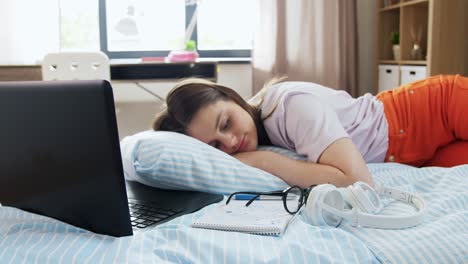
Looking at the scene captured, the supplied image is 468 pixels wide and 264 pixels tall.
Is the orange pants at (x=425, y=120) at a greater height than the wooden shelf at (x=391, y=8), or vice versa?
the wooden shelf at (x=391, y=8)

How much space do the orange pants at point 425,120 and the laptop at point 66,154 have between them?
3.04 feet

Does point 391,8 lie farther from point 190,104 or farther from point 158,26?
point 190,104

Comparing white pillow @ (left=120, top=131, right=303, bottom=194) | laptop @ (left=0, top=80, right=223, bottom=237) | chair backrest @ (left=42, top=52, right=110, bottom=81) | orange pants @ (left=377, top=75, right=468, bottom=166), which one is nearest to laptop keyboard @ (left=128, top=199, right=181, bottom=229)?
laptop @ (left=0, top=80, right=223, bottom=237)

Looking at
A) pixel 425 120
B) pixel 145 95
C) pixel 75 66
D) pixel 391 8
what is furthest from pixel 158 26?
pixel 425 120

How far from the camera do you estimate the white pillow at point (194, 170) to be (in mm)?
1040

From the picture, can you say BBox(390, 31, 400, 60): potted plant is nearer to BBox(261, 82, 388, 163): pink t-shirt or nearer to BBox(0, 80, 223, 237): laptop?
BBox(261, 82, 388, 163): pink t-shirt

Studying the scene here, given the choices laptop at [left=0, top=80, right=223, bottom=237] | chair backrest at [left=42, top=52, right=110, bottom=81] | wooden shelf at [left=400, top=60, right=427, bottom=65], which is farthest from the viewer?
wooden shelf at [left=400, top=60, right=427, bottom=65]

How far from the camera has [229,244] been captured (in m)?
0.70

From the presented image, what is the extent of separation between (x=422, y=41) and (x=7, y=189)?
9.67 feet

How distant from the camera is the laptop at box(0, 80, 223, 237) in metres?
0.63

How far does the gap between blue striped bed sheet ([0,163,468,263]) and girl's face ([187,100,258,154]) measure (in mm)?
408

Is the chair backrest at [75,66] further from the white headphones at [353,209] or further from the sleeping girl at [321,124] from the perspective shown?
the white headphones at [353,209]

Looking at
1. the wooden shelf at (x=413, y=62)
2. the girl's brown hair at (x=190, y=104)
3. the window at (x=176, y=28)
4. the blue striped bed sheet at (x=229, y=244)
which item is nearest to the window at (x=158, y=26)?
the window at (x=176, y=28)

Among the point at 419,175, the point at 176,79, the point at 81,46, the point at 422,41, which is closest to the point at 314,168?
the point at 419,175
